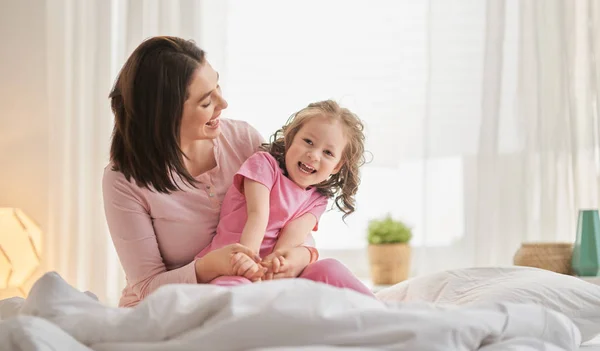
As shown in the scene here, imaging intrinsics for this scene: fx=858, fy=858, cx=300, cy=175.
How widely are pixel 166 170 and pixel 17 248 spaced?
1.82 m

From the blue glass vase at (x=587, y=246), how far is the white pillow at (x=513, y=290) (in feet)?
4.69

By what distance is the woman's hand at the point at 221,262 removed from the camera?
1831mm

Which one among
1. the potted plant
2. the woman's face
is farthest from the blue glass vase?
the woman's face

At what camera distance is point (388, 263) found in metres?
3.71

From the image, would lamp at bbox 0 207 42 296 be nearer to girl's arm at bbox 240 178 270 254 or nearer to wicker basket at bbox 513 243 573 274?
girl's arm at bbox 240 178 270 254

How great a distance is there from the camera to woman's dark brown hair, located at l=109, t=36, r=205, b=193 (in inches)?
79.7

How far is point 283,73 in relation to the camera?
4.05 meters

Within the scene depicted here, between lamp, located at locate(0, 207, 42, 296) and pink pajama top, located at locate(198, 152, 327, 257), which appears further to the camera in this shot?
lamp, located at locate(0, 207, 42, 296)

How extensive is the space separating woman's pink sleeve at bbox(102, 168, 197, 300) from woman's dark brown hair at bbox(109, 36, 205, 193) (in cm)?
7

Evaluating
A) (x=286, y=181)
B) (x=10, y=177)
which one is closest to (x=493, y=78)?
(x=286, y=181)

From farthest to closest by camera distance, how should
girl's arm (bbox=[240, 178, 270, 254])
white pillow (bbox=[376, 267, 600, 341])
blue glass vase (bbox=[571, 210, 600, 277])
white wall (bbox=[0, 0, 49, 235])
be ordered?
white wall (bbox=[0, 0, 49, 235]) → blue glass vase (bbox=[571, 210, 600, 277]) → girl's arm (bbox=[240, 178, 270, 254]) → white pillow (bbox=[376, 267, 600, 341])

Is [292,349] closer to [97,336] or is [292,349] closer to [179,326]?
[179,326]

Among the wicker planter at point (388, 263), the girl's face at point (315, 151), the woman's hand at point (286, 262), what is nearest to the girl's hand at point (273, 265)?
the woman's hand at point (286, 262)

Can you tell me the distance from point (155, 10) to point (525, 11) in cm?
166
